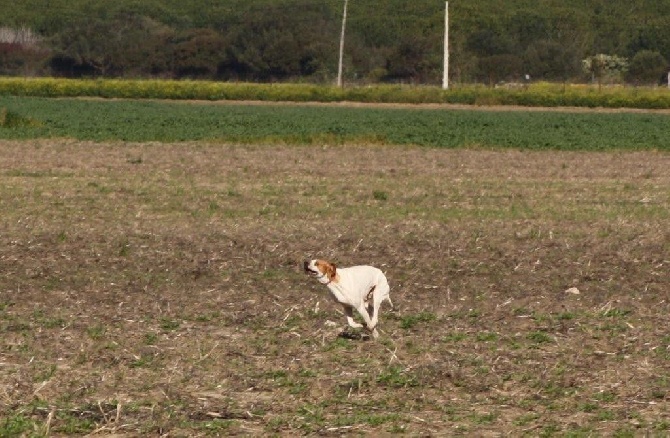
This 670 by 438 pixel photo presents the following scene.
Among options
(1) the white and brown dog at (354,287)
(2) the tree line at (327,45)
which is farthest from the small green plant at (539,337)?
(2) the tree line at (327,45)

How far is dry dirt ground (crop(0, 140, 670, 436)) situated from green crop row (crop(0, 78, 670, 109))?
149ft

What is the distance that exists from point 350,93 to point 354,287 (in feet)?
208

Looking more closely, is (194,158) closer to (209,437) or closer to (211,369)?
(211,369)

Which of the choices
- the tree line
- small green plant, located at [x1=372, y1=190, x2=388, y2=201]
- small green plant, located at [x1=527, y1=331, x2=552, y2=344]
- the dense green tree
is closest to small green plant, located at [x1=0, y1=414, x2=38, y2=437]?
small green plant, located at [x1=527, y1=331, x2=552, y2=344]

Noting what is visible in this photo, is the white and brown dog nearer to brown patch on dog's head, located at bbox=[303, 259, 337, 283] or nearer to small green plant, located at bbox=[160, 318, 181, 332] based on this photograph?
brown patch on dog's head, located at bbox=[303, 259, 337, 283]

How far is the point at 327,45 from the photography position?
358 feet

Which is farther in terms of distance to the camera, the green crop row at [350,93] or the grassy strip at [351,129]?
the green crop row at [350,93]

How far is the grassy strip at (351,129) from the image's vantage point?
35.3 metres

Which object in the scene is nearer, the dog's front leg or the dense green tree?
the dog's front leg

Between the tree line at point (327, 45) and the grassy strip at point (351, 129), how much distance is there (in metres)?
47.1

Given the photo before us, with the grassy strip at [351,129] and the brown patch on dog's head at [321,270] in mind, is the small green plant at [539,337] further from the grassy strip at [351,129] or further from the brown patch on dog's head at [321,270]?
the grassy strip at [351,129]

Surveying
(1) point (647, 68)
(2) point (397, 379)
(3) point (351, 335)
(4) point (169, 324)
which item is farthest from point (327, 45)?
(2) point (397, 379)

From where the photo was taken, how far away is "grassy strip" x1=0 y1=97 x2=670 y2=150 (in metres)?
35.3

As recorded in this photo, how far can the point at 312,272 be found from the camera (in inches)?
413
